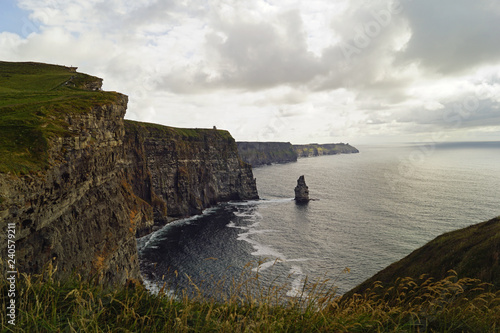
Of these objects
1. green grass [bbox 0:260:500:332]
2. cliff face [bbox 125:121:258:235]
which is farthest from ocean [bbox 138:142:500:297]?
green grass [bbox 0:260:500:332]

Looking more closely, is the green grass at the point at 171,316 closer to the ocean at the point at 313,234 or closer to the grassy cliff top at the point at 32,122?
the grassy cliff top at the point at 32,122

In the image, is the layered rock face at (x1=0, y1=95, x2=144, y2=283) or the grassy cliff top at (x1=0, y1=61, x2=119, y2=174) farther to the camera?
the grassy cliff top at (x1=0, y1=61, x2=119, y2=174)

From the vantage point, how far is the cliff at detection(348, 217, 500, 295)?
18.0 m

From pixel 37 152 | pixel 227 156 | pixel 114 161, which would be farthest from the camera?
pixel 227 156

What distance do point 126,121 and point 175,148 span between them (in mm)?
24806

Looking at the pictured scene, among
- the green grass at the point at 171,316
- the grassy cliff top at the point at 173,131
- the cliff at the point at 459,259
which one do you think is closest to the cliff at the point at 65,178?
the green grass at the point at 171,316

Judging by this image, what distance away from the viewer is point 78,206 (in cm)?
3378

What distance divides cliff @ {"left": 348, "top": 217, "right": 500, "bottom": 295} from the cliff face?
69.6 m

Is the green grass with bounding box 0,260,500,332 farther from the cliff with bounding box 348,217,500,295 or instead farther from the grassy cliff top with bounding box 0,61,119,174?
the grassy cliff top with bounding box 0,61,119,174

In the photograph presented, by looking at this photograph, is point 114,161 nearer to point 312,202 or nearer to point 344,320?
point 344,320

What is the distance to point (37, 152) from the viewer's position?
1052 inches

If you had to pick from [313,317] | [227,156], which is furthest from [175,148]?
[313,317]

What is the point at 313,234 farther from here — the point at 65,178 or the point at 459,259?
the point at 65,178

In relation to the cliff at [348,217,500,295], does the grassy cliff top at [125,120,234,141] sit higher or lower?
higher
